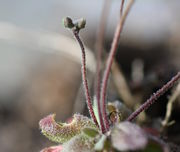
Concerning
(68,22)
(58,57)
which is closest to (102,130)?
(68,22)

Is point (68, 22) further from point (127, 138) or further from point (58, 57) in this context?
point (58, 57)

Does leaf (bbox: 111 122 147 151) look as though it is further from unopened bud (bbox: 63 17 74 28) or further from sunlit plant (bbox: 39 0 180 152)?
unopened bud (bbox: 63 17 74 28)

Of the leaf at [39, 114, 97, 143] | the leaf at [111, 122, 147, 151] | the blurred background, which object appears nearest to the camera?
the leaf at [111, 122, 147, 151]

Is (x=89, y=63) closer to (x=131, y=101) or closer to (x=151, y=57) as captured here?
(x=131, y=101)

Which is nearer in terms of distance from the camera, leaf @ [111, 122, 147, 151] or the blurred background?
leaf @ [111, 122, 147, 151]

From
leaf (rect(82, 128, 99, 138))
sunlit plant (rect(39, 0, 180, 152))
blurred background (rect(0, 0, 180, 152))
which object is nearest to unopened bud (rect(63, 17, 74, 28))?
sunlit plant (rect(39, 0, 180, 152))

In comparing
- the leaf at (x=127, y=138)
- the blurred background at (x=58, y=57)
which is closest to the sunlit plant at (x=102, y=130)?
the leaf at (x=127, y=138)

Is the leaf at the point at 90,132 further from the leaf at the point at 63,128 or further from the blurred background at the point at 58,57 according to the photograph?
the blurred background at the point at 58,57
